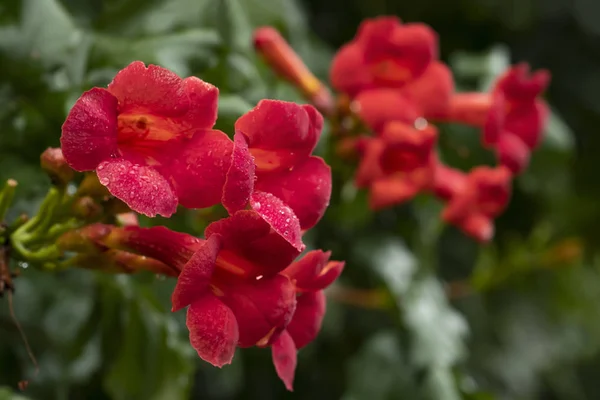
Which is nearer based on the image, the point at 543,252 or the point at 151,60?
the point at 151,60

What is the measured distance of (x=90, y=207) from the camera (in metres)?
A: 0.64

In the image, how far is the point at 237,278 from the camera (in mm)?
582

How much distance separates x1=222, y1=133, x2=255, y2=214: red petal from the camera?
0.52 meters

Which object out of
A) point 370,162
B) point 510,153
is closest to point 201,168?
point 370,162

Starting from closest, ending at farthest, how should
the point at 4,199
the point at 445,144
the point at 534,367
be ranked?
1. the point at 4,199
2. the point at 445,144
3. the point at 534,367

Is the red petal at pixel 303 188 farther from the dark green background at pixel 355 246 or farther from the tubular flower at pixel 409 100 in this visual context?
the tubular flower at pixel 409 100

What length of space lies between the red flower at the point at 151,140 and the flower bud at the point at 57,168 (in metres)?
0.08

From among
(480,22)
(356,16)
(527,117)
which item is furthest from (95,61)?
(480,22)

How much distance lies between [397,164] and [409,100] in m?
0.10

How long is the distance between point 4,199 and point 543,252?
1.33 meters

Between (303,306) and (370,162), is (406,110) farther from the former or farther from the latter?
(303,306)

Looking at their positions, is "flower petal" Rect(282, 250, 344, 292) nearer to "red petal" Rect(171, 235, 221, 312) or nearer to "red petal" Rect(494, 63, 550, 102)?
"red petal" Rect(171, 235, 221, 312)

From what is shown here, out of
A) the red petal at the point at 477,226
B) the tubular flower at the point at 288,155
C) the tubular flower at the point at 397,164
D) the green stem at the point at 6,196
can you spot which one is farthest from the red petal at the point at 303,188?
the red petal at the point at 477,226

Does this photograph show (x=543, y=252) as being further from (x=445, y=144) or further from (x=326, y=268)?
(x=326, y=268)
